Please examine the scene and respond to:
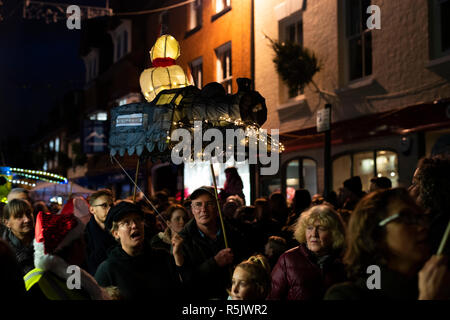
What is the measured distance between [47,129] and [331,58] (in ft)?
129

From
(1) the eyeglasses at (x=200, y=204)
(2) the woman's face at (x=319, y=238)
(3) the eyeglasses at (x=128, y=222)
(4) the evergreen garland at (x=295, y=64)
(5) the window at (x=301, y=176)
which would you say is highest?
(4) the evergreen garland at (x=295, y=64)

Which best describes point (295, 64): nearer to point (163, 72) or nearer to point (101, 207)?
point (163, 72)

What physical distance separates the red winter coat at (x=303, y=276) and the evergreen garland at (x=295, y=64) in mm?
7597

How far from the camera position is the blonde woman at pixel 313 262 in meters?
4.05

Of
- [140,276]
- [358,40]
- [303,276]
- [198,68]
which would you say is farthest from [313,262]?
A: [198,68]

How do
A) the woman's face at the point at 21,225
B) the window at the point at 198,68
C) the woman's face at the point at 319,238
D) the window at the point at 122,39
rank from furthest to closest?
the window at the point at 122,39, the window at the point at 198,68, the woman's face at the point at 21,225, the woman's face at the point at 319,238

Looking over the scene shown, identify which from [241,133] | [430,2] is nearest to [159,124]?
[241,133]

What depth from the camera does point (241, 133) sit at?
5.57 m

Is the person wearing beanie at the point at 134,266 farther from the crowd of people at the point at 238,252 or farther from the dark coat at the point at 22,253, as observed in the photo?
the dark coat at the point at 22,253

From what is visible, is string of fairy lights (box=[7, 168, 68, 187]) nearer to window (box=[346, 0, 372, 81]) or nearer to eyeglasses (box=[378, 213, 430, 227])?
window (box=[346, 0, 372, 81])

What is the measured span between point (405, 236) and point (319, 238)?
1681 mm

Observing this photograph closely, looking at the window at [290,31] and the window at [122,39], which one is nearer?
the window at [290,31]

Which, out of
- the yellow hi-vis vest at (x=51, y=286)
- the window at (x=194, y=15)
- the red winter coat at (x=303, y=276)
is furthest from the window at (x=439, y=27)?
the window at (x=194, y=15)
